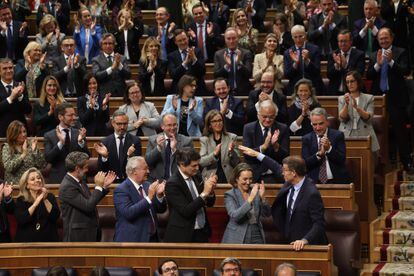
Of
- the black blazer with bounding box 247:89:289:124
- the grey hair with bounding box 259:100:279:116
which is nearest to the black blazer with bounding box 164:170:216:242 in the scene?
the grey hair with bounding box 259:100:279:116

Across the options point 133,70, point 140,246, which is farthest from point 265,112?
point 133,70

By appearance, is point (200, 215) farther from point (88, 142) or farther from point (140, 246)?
point (88, 142)

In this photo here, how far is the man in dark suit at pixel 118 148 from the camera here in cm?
823

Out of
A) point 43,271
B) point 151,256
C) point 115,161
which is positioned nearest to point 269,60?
point 115,161

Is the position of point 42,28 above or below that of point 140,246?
above

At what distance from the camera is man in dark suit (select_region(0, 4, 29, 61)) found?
10.8m

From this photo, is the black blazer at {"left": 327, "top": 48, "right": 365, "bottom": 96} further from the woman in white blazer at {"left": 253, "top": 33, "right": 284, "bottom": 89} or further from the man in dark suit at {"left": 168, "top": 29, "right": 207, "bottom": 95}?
the man in dark suit at {"left": 168, "top": 29, "right": 207, "bottom": 95}

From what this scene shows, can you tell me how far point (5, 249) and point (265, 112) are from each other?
2.05 metres

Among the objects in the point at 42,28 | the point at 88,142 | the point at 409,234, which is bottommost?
the point at 409,234

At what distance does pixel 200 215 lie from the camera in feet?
23.9

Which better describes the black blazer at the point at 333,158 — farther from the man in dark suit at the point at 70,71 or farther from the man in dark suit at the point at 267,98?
the man in dark suit at the point at 70,71

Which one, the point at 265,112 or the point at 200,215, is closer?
the point at 200,215

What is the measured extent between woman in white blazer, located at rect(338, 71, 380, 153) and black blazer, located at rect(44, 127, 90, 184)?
6.31 ft

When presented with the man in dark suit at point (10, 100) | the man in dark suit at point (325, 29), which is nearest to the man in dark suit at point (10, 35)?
the man in dark suit at point (10, 100)
